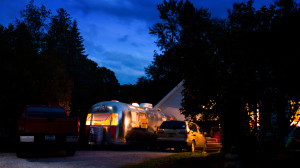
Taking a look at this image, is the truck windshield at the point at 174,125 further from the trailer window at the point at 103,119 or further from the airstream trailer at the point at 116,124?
the trailer window at the point at 103,119

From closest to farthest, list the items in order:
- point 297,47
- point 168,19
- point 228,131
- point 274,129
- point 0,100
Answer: point 297,47, point 274,129, point 228,131, point 0,100, point 168,19

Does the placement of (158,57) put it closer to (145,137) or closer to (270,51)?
(145,137)

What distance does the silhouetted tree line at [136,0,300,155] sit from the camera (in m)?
8.95

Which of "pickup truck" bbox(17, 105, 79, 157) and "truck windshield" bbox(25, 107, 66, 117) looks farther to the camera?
"truck windshield" bbox(25, 107, 66, 117)

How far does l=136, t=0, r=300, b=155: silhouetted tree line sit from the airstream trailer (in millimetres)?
6297

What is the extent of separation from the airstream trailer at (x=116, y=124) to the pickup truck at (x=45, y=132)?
4.89m

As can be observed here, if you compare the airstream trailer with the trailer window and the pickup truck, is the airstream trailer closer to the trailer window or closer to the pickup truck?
the trailer window

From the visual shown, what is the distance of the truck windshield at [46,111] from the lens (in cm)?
1384

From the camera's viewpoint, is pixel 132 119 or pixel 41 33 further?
pixel 41 33

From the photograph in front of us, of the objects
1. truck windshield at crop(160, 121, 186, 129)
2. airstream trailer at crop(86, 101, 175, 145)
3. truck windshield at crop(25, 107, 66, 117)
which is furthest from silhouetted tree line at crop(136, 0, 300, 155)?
airstream trailer at crop(86, 101, 175, 145)

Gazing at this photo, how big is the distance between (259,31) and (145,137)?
12.1 m

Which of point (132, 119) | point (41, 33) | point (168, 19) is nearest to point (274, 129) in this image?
point (132, 119)

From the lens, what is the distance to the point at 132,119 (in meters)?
19.3

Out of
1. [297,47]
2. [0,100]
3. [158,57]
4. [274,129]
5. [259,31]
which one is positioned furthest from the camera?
[158,57]
